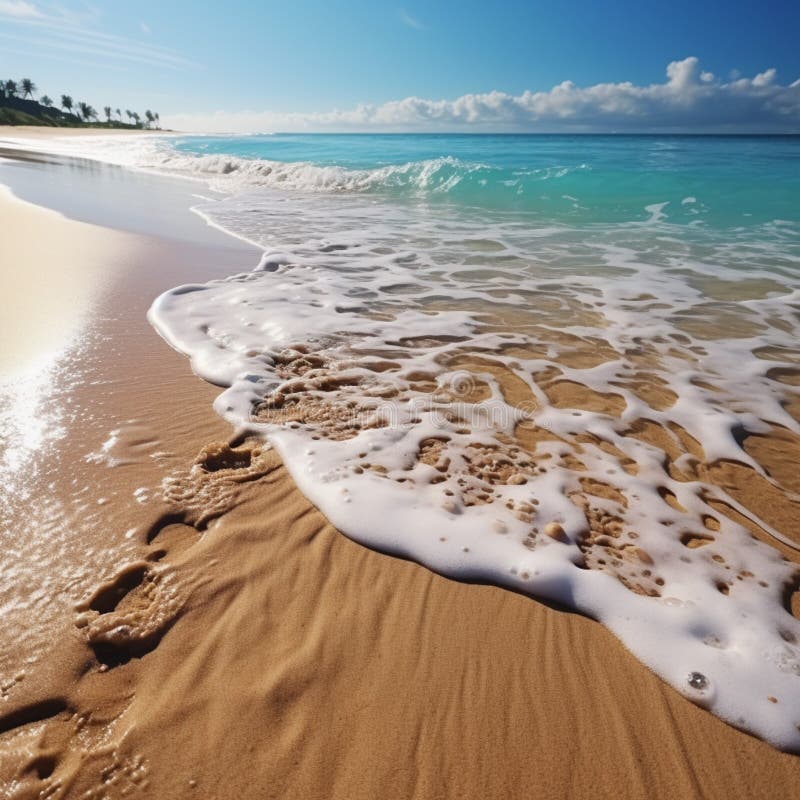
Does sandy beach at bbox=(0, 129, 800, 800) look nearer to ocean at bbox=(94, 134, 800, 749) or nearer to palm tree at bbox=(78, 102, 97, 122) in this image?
ocean at bbox=(94, 134, 800, 749)

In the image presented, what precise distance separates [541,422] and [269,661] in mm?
2282

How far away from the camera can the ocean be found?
6.63 ft

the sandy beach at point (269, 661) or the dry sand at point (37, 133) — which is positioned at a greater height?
the dry sand at point (37, 133)

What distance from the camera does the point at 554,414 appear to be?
3.37 metres

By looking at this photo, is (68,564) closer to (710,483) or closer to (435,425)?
(435,425)

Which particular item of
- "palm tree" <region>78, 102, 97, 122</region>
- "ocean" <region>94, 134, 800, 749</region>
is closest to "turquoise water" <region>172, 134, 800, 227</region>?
"ocean" <region>94, 134, 800, 749</region>

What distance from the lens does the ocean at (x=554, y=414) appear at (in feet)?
6.63

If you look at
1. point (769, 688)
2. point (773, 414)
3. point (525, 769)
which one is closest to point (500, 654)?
point (525, 769)

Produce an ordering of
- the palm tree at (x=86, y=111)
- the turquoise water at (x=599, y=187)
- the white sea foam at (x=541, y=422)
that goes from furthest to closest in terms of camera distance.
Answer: the palm tree at (x=86, y=111)
the turquoise water at (x=599, y=187)
the white sea foam at (x=541, y=422)

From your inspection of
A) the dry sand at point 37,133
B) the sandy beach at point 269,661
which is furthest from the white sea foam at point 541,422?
the dry sand at point 37,133

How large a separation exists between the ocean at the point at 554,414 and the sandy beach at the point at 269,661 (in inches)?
5.5

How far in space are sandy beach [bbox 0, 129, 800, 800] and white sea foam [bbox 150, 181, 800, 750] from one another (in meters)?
0.14

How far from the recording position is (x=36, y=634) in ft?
5.49

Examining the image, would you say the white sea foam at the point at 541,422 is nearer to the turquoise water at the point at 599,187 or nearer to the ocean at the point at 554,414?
the ocean at the point at 554,414
